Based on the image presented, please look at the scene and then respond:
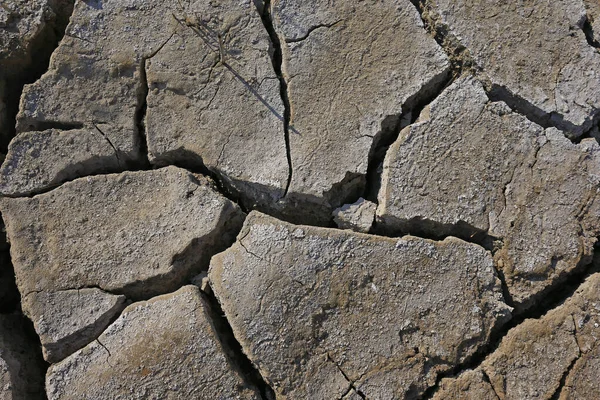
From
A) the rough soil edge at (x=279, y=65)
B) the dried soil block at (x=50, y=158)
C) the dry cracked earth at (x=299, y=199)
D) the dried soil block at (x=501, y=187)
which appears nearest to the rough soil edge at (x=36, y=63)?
the dry cracked earth at (x=299, y=199)

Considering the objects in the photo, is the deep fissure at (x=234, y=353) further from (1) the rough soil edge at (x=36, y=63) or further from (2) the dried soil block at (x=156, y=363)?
(1) the rough soil edge at (x=36, y=63)

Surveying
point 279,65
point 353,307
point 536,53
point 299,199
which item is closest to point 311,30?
point 279,65

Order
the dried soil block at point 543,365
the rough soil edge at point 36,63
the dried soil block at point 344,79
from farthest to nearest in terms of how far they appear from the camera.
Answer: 1. the rough soil edge at point 36,63
2. the dried soil block at point 344,79
3. the dried soil block at point 543,365

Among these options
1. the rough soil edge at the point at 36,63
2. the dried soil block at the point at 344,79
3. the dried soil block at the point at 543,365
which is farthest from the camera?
the rough soil edge at the point at 36,63

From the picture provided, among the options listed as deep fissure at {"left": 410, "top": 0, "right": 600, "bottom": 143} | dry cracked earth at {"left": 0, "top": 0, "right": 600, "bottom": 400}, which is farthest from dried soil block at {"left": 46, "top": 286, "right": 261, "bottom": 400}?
deep fissure at {"left": 410, "top": 0, "right": 600, "bottom": 143}

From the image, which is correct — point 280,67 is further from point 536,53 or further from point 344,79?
point 536,53

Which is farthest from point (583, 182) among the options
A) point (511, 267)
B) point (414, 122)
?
point (414, 122)

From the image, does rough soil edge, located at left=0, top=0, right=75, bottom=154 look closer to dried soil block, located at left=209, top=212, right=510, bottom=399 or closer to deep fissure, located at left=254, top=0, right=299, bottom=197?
deep fissure, located at left=254, top=0, right=299, bottom=197
